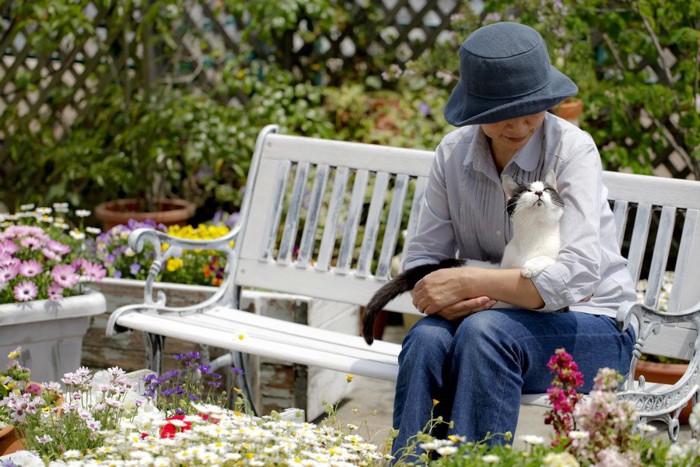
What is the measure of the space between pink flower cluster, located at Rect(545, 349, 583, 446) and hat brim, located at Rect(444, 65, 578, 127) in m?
0.73

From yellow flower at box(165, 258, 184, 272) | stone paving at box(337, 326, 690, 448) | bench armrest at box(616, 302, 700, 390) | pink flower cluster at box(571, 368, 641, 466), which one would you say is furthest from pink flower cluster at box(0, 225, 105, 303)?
pink flower cluster at box(571, 368, 641, 466)

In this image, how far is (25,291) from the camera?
10.3ft

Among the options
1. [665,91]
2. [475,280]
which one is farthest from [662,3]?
[475,280]

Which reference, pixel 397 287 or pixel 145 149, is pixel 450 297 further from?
pixel 145 149

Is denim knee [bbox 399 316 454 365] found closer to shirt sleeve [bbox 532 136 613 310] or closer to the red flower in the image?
shirt sleeve [bbox 532 136 613 310]

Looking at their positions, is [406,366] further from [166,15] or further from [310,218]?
[166,15]

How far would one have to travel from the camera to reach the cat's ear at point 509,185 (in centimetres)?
248

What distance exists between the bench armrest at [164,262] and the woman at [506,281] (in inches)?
38.5

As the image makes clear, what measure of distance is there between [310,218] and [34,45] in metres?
2.44

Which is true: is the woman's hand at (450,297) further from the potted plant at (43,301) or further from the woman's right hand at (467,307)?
the potted plant at (43,301)

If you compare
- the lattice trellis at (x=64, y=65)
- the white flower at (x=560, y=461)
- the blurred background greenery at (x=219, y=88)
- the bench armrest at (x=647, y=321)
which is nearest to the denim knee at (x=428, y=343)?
the bench armrest at (x=647, y=321)

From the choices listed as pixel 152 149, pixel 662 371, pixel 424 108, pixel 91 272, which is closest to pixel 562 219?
pixel 662 371

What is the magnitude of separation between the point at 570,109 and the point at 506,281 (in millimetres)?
1978

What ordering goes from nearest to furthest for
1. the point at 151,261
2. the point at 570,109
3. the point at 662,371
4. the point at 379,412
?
the point at 662,371
the point at 379,412
the point at 151,261
the point at 570,109
